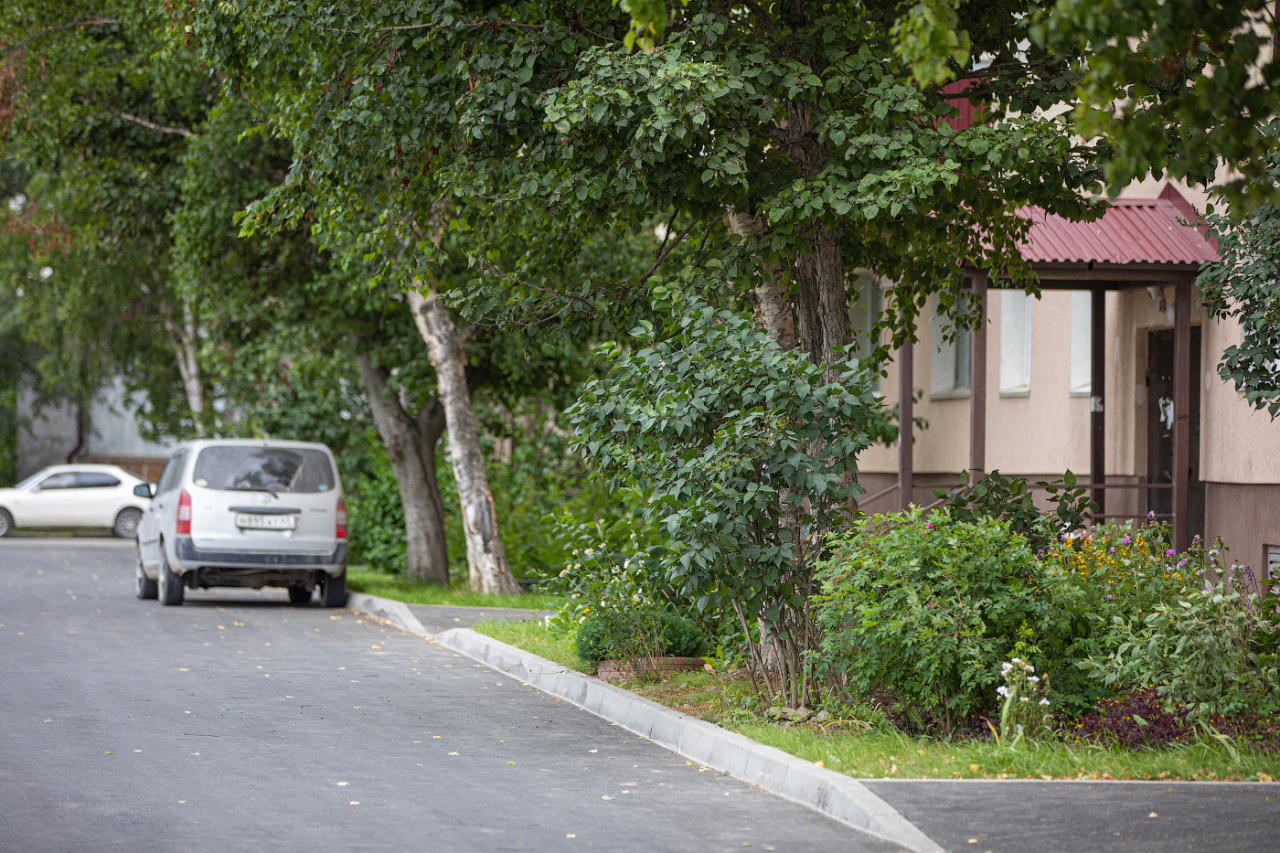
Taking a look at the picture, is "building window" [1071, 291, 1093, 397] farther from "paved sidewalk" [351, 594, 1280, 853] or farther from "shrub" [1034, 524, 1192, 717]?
"paved sidewalk" [351, 594, 1280, 853]

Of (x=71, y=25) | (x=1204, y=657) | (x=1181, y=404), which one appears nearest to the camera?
(x=1204, y=657)

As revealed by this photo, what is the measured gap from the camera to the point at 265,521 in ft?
54.1

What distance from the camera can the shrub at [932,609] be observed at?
24.2 ft

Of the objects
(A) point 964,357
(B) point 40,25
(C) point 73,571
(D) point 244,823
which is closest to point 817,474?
(D) point 244,823

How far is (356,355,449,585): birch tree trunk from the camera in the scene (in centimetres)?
2000

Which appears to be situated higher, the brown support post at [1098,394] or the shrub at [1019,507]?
the brown support post at [1098,394]

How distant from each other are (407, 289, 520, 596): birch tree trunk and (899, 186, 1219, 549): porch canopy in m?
6.55

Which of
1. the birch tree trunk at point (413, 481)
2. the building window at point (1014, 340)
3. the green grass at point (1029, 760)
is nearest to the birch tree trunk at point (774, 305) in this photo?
the green grass at point (1029, 760)

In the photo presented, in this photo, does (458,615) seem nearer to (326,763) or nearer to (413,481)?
(413,481)

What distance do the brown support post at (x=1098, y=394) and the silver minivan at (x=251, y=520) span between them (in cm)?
865

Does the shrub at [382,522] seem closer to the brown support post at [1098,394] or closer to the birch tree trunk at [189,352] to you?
the brown support post at [1098,394]

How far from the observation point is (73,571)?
922 inches

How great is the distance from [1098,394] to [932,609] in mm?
10425

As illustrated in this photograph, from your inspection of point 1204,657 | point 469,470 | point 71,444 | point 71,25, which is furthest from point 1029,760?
point 71,444
